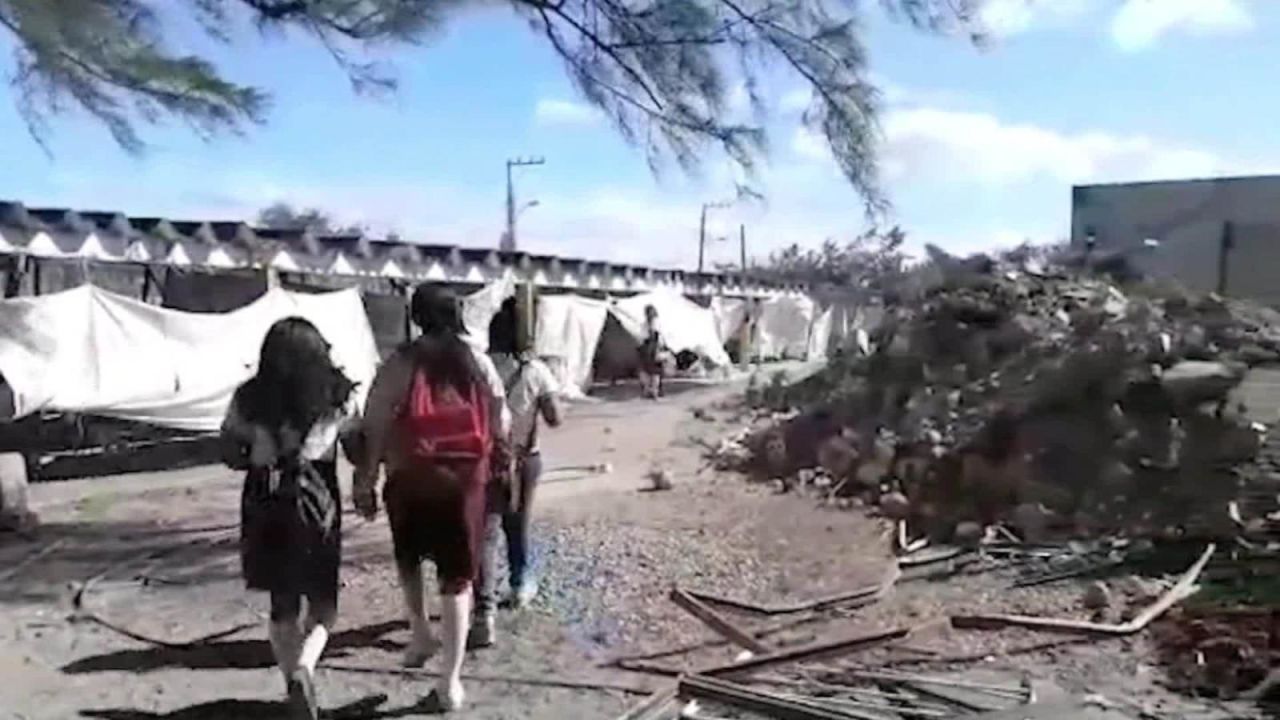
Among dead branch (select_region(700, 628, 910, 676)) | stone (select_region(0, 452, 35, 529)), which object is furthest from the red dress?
stone (select_region(0, 452, 35, 529))

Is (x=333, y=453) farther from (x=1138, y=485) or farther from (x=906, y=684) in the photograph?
(x=1138, y=485)

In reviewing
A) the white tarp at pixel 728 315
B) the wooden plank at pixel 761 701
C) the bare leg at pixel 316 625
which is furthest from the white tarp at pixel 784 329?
the bare leg at pixel 316 625

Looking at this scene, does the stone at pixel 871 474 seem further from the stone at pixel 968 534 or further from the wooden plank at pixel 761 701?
the wooden plank at pixel 761 701

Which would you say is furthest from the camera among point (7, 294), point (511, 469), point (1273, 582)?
point (7, 294)

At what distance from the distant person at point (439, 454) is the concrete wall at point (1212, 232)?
12.6 meters

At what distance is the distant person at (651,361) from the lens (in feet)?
88.1

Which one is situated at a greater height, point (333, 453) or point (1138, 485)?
point (333, 453)

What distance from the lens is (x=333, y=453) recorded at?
545 cm

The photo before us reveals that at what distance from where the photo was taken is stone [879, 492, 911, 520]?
10.8 meters

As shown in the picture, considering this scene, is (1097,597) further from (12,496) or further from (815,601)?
Answer: (12,496)

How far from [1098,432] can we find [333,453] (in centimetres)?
686

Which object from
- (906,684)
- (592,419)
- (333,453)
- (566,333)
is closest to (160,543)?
(333,453)

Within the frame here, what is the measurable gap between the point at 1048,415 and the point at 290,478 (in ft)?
23.8

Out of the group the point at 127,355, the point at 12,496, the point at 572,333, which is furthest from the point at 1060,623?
the point at 572,333
